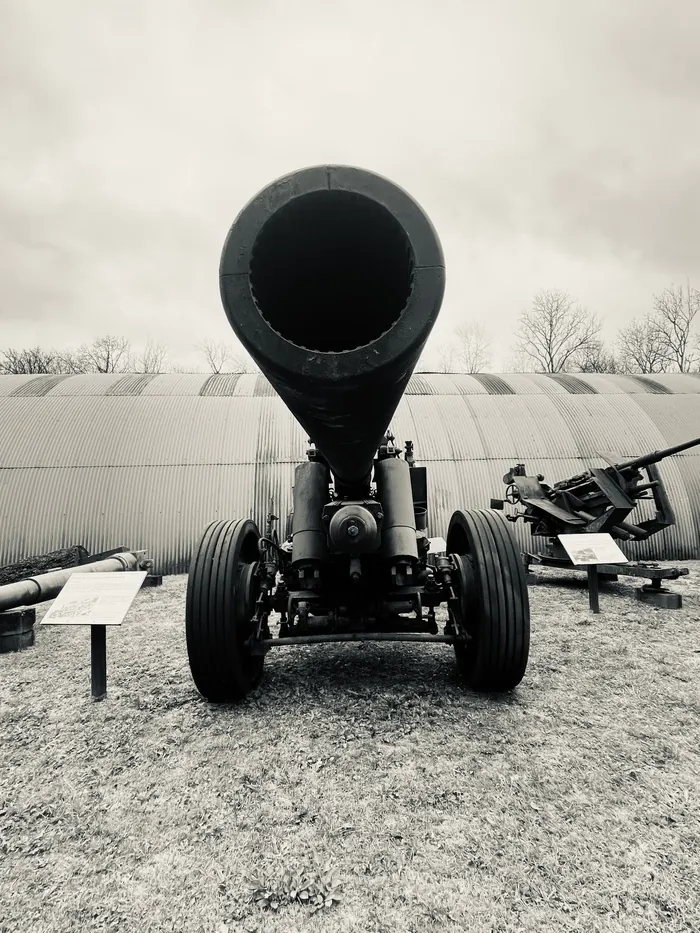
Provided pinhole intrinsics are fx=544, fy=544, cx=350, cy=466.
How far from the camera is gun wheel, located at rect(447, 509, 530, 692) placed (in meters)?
2.98

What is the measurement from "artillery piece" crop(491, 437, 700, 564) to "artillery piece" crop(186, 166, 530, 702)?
3.55m

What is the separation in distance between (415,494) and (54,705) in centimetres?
278

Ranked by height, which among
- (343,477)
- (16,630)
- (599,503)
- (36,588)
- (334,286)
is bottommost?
(16,630)

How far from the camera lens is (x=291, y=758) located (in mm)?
2553

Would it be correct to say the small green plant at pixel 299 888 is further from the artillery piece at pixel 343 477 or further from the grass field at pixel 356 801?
the artillery piece at pixel 343 477

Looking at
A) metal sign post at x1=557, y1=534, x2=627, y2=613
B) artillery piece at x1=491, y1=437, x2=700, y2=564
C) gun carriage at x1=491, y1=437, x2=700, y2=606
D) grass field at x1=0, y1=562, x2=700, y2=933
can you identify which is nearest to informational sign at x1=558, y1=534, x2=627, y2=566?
metal sign post at x1=557, y1=534, x2=627, y2=613

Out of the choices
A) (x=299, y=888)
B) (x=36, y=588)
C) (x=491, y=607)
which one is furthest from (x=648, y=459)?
(x=36, y=588)

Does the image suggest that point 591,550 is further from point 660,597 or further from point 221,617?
point 221,617

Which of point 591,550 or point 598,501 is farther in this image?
point 598,501

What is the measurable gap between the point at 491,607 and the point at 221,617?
1.49m

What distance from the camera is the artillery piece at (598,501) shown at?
→ 6.73 metres

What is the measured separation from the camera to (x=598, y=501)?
6992 millimetres

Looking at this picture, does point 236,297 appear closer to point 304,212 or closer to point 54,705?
point 304,212

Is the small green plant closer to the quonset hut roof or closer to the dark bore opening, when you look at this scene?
the dark bore opening
